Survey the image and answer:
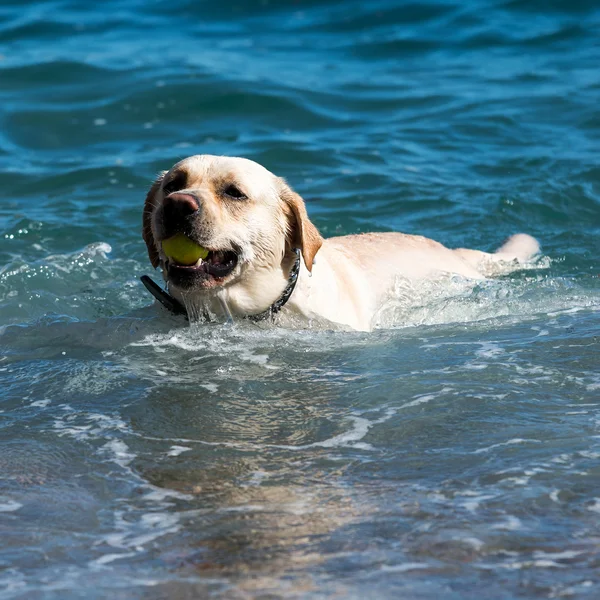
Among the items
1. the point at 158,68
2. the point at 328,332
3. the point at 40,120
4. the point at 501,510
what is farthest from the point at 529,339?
the point at 158,68

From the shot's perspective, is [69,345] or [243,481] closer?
[243,481]

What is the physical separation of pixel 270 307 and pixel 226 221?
0.67m

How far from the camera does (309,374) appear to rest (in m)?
5.61

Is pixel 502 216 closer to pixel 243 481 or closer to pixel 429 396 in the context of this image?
pixel 429 396

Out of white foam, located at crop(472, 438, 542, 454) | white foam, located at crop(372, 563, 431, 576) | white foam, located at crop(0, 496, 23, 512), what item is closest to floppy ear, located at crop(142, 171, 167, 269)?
white foam, located at crop(0, 496, 23, 512)

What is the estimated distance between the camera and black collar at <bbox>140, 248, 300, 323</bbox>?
6043 mm

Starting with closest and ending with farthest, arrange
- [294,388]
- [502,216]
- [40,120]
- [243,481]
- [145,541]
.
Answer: [145,541] < [243,481] < [294,388] < [502,216] < [40,120]

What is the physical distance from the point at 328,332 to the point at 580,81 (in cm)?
922

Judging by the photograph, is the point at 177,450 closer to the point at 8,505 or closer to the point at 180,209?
the point at 8,505

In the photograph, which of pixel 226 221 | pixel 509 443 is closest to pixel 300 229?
pixel 226 221

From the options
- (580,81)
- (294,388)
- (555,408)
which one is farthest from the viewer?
(580,81)

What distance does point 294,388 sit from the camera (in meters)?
5.38

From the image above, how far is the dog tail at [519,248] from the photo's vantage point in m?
8.29

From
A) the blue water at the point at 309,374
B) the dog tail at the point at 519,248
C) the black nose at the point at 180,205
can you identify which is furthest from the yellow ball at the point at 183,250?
the dog tail at the point at 519,248
